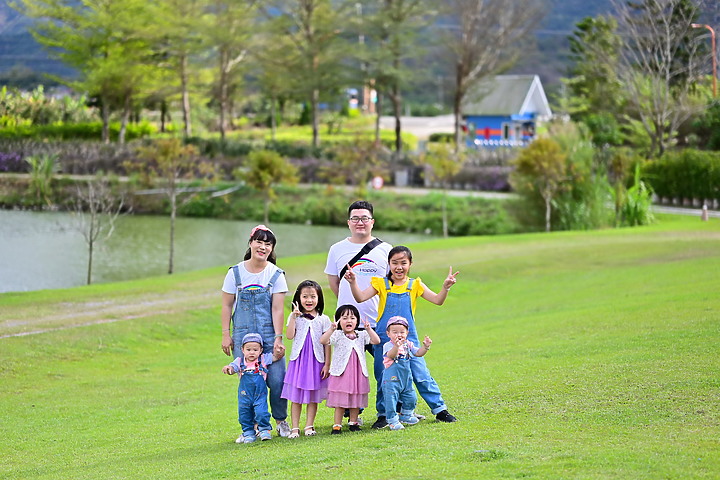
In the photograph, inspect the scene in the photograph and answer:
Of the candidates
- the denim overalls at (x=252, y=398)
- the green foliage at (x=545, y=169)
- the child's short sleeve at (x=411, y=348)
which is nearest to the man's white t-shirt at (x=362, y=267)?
the child's short sleeve at (x=411, y=348)

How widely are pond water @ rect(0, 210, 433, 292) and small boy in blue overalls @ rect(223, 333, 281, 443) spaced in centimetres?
1930

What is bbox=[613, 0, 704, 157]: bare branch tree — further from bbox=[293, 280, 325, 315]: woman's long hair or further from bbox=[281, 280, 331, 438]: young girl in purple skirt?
bbox=[281, 280, 331, 438]: young girl in purple skirt

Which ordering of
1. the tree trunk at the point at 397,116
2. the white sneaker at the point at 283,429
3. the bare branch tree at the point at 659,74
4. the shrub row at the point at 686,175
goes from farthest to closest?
the tree trunk at the point at 397,116, the bare branch tree at the point at 659,74, the shrub row at the point at 686,175, the white sneaker at the point at 283,429

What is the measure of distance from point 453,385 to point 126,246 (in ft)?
89.6

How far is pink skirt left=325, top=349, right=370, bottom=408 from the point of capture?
830 centimetres

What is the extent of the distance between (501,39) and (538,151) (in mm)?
34826

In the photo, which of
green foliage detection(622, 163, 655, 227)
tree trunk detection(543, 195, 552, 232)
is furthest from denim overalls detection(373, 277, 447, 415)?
green foliage detection(622, 163, 655, 227)

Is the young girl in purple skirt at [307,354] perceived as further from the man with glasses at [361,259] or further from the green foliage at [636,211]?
the green foliage at [636,211]

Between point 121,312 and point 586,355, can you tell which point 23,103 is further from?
point 586,355

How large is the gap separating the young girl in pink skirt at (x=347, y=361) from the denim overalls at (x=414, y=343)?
0.16 m

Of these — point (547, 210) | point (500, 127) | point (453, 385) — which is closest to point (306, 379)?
point (453, 385)

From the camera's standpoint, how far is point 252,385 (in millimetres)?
8469

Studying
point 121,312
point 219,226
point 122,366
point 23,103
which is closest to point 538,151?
point 219,226

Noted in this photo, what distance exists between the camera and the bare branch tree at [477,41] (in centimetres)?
6556
